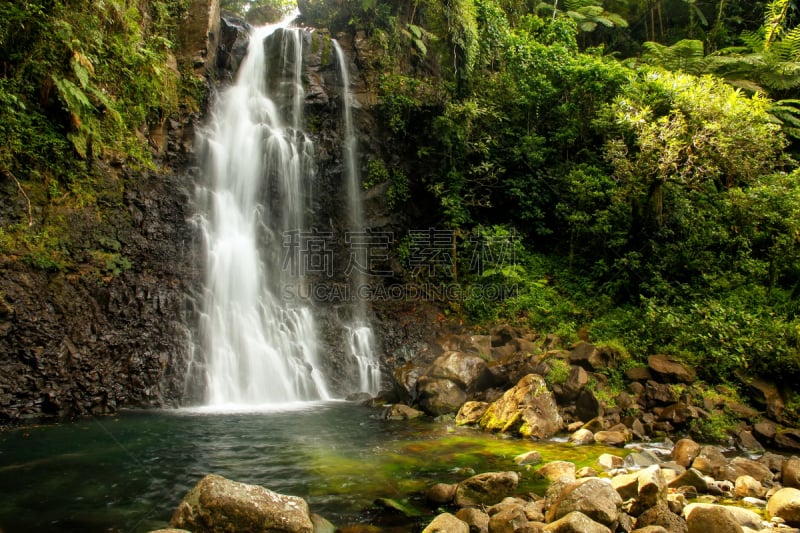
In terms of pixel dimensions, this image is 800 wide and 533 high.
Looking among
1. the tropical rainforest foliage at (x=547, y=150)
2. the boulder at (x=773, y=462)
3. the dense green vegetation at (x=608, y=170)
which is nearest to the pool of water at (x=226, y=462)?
Result: the boulder at (x=773, y=462)

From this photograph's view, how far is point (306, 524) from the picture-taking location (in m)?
4.08

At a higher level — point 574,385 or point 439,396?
point 574,385

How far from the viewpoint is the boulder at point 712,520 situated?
3.77m

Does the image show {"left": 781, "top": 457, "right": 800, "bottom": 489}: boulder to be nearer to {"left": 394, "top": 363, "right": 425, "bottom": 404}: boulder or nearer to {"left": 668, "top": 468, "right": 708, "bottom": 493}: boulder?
{"left": 668, "top": 468, "right": 708, "bottom": 493}: boulder

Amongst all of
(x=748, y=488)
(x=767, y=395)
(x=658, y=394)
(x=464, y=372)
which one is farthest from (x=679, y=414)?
(x=464, y=372)

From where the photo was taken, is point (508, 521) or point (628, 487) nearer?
point (508, 521)

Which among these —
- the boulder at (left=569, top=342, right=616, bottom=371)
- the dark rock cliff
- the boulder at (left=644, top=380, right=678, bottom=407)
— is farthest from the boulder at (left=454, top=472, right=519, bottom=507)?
the dark rock cliff

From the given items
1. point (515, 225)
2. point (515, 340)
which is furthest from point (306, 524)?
point (515, 225)

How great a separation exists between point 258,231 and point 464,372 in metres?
7.03

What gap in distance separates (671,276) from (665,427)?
5.42 m

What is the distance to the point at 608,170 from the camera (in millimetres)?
14797

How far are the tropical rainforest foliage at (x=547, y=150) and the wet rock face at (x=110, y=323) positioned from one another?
0.53 m

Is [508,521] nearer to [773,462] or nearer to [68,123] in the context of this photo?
[773,462]

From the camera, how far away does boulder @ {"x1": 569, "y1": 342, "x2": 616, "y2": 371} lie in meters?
9.63
